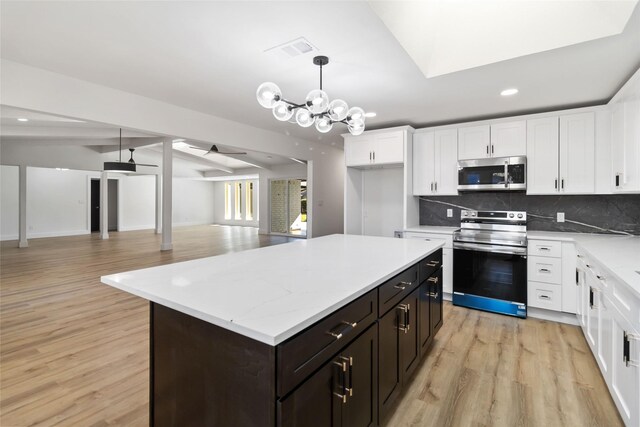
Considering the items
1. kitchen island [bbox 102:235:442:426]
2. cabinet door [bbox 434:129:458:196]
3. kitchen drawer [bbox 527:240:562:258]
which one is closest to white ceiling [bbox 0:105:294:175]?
cabinet door [bbox 434:129:458:196]

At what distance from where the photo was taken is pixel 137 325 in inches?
119

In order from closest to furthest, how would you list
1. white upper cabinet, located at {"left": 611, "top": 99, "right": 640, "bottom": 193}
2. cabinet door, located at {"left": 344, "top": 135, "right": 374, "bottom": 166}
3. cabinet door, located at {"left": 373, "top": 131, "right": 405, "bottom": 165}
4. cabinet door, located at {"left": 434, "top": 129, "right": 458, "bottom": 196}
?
white upper cabinet, located at {"left": 611, "top": 99, "right": 640, "bottom": 193} → cabinet door, located at {"left": 434, "top": 129, "right": 458, "bottom": 196} → cabinet door, located at {"left": 373, "top": 131, "right": 405, "bottom": 165} → cabinet door, located at {"left": 344, "top": 135, "right": 374, "bottom": 166}

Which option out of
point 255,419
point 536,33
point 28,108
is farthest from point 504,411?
point 28,108

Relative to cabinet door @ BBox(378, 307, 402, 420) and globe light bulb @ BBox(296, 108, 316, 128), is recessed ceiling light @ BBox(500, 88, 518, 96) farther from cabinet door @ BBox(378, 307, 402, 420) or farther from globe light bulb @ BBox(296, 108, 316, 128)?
cabinet door @ BBox(378, 307, 402, 420)

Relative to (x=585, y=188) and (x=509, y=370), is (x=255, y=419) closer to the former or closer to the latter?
(x=509, y=370)

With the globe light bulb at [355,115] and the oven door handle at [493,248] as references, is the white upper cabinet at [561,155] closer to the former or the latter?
the oven door handle at [493,248]

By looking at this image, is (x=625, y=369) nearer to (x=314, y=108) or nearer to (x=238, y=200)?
(x=314, y=108)

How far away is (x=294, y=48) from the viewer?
2441 mm

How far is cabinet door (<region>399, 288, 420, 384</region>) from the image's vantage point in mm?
1849

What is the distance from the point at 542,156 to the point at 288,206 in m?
8.12

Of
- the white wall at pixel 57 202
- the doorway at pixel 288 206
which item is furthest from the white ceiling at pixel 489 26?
the white wall at pixel 57 202

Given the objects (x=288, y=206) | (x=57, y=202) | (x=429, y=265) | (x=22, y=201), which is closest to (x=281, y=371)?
(x=429, y=265)

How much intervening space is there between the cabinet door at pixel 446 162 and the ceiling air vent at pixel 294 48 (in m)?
2.44

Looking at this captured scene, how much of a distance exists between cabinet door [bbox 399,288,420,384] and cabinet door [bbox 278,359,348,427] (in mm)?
731
